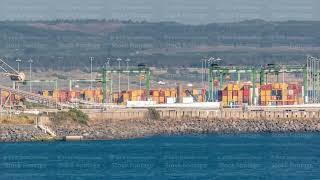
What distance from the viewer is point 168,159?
255 ft

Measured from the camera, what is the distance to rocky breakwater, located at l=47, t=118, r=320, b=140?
97.0 metres

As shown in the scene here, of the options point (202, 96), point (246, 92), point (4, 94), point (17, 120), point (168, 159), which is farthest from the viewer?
point (202, 96)

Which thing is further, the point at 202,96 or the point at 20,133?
the point at 202,96

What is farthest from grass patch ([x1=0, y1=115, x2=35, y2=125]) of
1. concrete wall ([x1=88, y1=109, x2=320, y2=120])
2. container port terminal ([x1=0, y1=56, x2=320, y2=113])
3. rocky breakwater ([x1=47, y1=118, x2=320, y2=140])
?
container port terminal ([x1=0, y1=56, x2=320, y2=113])

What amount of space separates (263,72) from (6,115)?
113ft

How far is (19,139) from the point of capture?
9181 cm

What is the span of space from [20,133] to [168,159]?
17.0 meters

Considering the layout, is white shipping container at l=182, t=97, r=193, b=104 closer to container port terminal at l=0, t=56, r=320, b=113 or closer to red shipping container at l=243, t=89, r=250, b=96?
container port terminal at l=0, t=56, r=320, b=113

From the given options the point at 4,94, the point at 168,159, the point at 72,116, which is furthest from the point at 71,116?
the point at 4,94

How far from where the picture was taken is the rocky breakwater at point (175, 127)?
97000mm

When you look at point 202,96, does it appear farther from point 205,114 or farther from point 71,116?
point 71,116

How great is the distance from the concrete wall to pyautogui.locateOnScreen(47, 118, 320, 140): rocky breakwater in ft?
5.18

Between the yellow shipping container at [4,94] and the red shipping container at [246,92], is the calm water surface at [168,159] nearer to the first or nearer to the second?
the yellow shipping container at [4,94]

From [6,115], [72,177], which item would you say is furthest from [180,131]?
[72,177]
